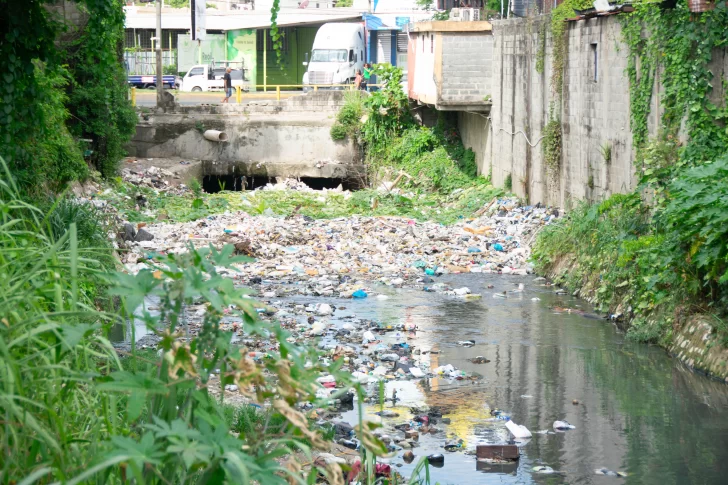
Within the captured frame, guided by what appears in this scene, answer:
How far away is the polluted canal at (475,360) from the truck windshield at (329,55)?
752 inches

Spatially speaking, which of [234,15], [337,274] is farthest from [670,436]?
[234,15]

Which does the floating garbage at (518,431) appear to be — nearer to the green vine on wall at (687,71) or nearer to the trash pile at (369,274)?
the trash pile at (369,274)

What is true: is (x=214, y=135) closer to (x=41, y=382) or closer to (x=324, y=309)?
(x=324, y=309)

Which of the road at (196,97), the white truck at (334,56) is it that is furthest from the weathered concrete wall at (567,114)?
the white truck at (334,56)

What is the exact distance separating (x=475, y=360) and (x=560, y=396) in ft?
3.82

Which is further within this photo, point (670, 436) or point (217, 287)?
point (670, 436)

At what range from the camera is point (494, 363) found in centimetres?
844

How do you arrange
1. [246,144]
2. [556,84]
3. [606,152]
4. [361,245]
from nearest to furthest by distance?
[606,152] → [361,245] → [556,84] → [246,144]

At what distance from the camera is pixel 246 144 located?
2172 cm

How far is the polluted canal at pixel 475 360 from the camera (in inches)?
239

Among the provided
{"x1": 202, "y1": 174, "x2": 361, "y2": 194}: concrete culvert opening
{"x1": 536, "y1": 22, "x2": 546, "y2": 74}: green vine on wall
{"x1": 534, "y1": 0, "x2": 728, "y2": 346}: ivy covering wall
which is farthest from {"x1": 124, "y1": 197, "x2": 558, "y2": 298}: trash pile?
{"x1": 202, "y1": 174, "x2": 361, "y2": 194}: concrete culvert opening

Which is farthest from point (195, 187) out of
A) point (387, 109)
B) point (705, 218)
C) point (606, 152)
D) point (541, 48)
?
point (705, 218)

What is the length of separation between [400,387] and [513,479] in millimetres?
2014

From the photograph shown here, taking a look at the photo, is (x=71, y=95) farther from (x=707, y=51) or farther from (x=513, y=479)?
(x=513, y=479)
